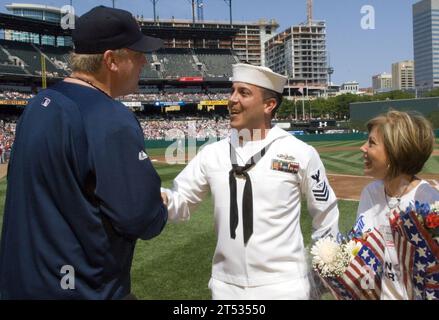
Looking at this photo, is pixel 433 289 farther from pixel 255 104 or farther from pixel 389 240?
pixel 255 104

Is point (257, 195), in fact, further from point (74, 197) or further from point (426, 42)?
point (426, 42)

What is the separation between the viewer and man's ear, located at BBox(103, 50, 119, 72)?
1918 millimetres

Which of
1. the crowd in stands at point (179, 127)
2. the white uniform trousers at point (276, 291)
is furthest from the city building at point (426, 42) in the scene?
the white uniform trousers at point (276, 291)

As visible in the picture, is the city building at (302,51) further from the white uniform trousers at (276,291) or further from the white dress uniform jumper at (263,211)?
the white uniform trousers at (276,291)

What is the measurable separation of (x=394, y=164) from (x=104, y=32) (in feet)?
5.44

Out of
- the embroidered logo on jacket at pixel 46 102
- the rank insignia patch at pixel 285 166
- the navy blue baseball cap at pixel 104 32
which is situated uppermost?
the navy blue baseball cap at pixel 104 32

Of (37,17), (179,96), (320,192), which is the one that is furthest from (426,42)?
(320,192)

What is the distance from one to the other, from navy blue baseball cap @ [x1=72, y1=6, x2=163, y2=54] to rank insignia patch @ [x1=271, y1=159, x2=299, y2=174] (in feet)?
3.60

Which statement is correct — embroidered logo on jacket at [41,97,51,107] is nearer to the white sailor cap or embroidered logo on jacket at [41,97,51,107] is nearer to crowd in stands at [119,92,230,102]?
the white sailor cap

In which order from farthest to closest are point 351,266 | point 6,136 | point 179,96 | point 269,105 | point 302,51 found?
point 302,51 → point 179,96 → point 6,136 → point 269,105 → point 351,266

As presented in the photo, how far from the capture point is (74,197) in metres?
1.72

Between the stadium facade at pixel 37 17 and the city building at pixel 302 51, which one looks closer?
the stadium facade at pixel 37 17

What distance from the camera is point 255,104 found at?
2865mm

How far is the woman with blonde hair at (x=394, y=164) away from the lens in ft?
8.04
